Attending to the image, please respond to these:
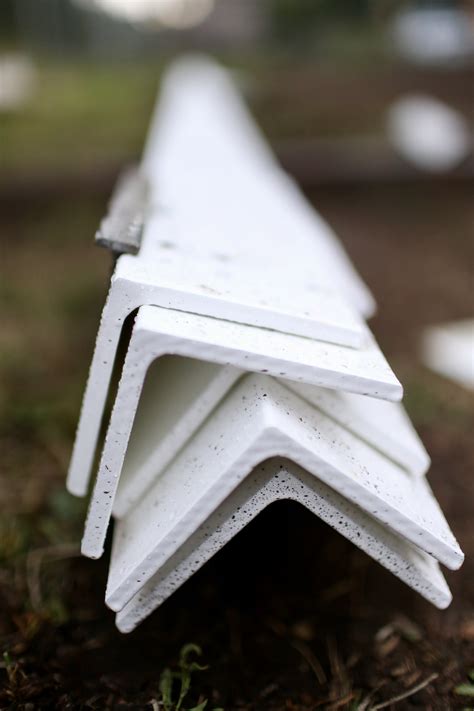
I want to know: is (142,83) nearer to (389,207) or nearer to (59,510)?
(389,207)

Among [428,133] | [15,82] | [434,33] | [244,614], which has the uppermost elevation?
[244,614]

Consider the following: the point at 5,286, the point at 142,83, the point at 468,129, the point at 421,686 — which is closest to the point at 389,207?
the point at 468,129

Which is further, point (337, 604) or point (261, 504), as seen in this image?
point (337, 604)

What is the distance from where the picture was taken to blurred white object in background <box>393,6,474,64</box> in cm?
1564

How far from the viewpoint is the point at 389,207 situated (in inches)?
194

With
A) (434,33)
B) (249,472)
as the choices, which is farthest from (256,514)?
(434,33)

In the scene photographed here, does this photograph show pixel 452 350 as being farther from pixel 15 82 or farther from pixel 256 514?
pixel 15 82

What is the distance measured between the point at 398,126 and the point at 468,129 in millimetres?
638

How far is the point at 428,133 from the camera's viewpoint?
6230 mm

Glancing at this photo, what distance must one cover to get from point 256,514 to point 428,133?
230 inches

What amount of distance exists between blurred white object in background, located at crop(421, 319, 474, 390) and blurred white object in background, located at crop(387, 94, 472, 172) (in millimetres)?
2206

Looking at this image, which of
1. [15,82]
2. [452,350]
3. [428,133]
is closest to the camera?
[452,350]

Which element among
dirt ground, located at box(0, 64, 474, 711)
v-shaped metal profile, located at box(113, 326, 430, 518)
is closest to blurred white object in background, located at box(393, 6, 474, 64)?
dirt ground, located at box(0, 64, 474, 711)

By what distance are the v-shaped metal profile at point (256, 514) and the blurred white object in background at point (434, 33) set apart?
15.1 meters
